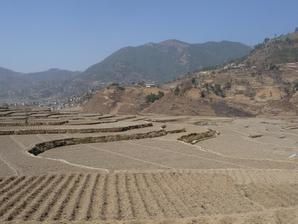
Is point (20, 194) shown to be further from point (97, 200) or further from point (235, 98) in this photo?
point (235, 98)

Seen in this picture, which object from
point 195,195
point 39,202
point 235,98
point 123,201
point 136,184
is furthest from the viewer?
point 235,98

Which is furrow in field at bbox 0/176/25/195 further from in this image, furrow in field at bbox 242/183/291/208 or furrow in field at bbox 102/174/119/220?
furrow in field at bbox 242/183/291/208

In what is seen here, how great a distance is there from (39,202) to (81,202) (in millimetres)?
995

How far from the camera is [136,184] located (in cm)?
1562

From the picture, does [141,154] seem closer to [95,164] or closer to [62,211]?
[95,164]

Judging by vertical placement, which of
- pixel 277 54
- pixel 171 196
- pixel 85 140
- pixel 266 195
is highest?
pixel 277 54

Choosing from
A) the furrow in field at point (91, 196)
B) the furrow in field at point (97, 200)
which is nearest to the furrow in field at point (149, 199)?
the furrow in field at point (97, 200)

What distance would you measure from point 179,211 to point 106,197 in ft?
7.53

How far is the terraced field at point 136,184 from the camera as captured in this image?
11.0 metres

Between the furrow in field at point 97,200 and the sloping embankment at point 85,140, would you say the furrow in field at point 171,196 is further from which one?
the sloping embankment at point 85,140

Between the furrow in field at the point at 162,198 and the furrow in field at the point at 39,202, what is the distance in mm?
2795

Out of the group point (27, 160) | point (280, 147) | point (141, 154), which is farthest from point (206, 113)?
point (27, 160)

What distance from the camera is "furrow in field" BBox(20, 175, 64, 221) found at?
10772mm

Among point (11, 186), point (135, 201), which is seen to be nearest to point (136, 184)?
point (135, 201)
